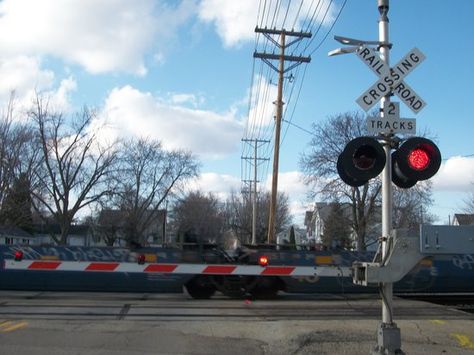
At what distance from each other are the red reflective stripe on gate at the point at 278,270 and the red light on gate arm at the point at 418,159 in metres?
8.74

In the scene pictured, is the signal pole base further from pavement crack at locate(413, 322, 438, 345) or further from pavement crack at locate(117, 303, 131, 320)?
pavement crack at locate(117, 303, 131, 320)

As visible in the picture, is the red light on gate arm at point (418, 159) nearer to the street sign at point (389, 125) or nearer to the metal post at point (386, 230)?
the metal post at point (386, 230)

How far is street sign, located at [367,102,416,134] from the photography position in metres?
6.98

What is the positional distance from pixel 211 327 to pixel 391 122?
4.92 metres

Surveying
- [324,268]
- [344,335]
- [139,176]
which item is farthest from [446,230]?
[139,176]

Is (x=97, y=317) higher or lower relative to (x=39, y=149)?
lower

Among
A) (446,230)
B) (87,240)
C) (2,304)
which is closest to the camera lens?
(446,230)

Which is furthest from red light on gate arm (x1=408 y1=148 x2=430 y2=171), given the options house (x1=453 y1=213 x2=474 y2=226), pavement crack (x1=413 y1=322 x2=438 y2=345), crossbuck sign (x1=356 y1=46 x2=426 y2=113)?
house (x1=453 y1=213 x2=474 y2=226)

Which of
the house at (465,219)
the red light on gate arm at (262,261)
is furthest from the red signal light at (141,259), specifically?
the house at (465,219)

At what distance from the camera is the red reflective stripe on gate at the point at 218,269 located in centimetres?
1495

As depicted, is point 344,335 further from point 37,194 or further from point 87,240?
point 87,240

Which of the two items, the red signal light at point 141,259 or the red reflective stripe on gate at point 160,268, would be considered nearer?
the red reflective stripe on gate at point 160,268

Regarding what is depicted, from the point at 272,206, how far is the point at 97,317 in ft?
65.0

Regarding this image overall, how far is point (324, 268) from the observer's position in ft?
50.3
